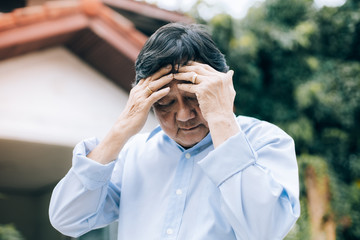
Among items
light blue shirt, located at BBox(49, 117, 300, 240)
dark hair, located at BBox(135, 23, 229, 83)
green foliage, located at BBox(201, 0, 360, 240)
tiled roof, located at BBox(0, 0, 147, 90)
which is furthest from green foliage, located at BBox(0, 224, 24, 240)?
green foliage, located at BBox(201, 0, 360, 240)

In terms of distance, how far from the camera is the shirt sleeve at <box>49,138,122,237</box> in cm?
155

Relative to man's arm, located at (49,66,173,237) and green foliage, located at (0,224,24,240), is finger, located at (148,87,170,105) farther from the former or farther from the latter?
green foliage, located at (0,224,24,240)

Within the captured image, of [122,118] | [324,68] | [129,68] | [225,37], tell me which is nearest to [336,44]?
[324,68]

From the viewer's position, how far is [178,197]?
1.54 meters

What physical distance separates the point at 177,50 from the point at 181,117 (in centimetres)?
26

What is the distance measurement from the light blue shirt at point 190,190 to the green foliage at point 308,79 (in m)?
6.34

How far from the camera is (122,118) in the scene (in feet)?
5.44

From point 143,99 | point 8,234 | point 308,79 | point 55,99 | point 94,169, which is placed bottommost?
point 8,234

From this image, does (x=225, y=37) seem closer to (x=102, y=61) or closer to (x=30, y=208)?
(x=102, y=61)

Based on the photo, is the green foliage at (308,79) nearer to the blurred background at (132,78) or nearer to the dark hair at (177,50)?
the blurred background at (132,78)

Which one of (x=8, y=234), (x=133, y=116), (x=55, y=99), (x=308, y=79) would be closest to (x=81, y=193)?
(x=133, y=116)

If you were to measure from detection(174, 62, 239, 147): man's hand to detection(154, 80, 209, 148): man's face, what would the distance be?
81 millimetres

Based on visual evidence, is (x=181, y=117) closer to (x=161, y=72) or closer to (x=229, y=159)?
(x=161, y=72)

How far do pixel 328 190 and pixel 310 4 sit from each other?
4.46 metres
